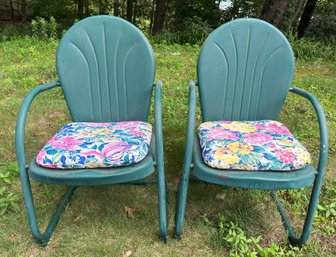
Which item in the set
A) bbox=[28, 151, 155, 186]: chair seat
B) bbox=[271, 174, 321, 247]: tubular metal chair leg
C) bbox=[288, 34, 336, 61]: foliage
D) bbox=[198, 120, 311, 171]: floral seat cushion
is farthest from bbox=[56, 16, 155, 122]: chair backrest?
bbox=[288, 34, 336, 61]: foliage

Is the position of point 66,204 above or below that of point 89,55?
below

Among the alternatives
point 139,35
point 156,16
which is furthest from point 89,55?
point 156,16

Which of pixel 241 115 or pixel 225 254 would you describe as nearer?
pixel 225 254

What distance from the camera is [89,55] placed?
195 cm

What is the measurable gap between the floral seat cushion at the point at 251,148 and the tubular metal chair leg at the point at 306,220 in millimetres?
154

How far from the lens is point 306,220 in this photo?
1.67 metres

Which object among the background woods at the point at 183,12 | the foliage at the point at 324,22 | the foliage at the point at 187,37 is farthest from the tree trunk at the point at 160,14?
the foliage at the point at 324,22

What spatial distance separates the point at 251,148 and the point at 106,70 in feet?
2.91

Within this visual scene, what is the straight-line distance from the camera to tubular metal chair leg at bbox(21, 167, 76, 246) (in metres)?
1.58

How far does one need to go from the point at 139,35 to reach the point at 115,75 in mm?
251

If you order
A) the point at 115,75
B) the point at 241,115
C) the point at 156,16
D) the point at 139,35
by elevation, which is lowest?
the point at 156,16

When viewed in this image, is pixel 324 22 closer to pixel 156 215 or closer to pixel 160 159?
pixel 156 215

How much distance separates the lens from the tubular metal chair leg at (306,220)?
63.2 inches

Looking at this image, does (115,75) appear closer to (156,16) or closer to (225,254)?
(225,254)
